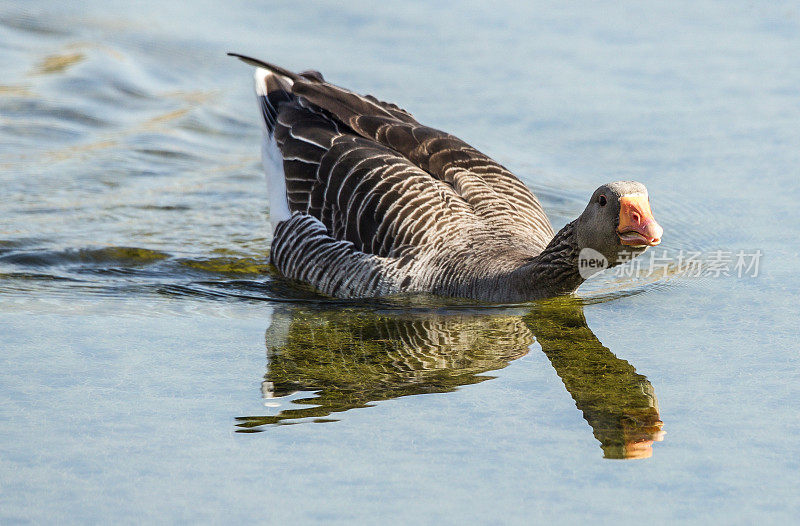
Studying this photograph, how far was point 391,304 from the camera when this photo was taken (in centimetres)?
930

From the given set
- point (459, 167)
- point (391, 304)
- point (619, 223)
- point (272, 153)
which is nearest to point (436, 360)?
point (391, 304)

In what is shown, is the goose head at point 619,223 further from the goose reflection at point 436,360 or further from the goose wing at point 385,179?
the goose wing at point 385,179

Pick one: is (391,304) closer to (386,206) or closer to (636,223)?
(386,206)

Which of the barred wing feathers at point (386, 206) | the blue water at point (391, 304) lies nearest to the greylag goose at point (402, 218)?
the barred wing feathers at point (386, 206)

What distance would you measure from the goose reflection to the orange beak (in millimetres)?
862

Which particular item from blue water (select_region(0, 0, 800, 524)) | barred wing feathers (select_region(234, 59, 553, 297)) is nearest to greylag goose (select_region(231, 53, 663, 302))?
barred wing feathers (select_region(234, 59, 553, 297))

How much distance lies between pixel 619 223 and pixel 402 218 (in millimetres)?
2026

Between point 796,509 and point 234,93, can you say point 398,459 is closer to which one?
point 796,509

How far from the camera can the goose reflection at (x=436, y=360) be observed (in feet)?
23.0

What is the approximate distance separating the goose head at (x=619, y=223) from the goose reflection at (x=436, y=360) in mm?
741

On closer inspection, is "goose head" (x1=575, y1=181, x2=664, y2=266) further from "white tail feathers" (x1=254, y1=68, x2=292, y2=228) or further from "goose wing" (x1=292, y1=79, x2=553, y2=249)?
"white tail feathers" (x1=254, y1=68, x2=292, y2=228)

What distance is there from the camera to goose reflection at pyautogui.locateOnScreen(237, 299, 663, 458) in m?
7.01

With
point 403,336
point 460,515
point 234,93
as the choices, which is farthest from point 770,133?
point 460,515

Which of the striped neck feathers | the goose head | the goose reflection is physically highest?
the goose head
